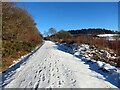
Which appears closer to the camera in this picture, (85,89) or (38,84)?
(85,89)

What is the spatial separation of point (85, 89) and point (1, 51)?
720 cm

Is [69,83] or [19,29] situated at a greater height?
[19,29]

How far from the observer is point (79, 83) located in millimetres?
3156

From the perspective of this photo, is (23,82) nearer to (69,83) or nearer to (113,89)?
(69,83)

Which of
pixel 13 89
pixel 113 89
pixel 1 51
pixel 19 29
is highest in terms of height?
pixel 19 29

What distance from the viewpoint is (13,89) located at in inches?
117

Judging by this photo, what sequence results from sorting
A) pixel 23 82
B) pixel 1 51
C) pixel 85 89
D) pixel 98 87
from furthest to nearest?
pixel 1 51
pixel 23 82
pixel 98 87
pixel 85 89

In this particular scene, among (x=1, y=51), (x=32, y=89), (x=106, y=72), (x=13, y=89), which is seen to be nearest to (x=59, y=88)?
(x=32, y=89)

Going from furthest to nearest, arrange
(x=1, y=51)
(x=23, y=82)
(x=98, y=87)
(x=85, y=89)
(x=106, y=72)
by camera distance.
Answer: (x=1, y=51)
(x=106, y=72)
(x=23, y=82)
(x=98, y=87)
(x=85, y=89)

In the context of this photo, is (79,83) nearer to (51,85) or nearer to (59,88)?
(59,88)

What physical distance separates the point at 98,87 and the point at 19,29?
561 inches

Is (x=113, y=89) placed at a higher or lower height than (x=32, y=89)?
lower

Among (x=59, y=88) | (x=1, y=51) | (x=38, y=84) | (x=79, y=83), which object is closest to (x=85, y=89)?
(x=79, y=83)

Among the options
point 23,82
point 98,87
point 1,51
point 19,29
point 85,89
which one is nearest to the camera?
point 85,89
